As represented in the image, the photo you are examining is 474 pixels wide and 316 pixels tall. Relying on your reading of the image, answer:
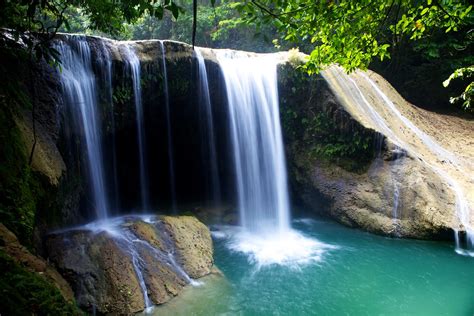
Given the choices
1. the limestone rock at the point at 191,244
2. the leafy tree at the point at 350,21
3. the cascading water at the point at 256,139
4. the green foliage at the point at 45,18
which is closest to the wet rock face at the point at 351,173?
the cascading water at the point at 256,139

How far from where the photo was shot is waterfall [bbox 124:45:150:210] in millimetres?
7355

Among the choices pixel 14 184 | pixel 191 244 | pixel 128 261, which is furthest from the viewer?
pixel 191 244

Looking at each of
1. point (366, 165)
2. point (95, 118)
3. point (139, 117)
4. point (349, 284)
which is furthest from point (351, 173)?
point (95, 118)

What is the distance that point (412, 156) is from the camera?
26.4 ft

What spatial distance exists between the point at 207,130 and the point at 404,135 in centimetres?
532

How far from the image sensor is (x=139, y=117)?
802cm

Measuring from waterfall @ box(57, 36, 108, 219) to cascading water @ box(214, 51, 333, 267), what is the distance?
3439mm

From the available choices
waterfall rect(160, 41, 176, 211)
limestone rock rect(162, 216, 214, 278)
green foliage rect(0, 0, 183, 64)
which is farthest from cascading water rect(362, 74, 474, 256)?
green foliage rect(0, 0, 183, 64)

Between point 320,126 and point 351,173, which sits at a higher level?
point 320,126

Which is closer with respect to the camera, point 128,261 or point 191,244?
point 128,261

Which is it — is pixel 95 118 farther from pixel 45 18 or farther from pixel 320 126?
pixel 320 126

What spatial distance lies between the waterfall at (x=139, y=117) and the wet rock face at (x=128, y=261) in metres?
2.78

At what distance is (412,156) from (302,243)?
331 cm

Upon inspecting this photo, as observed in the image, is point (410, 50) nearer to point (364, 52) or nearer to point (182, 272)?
point (364, 52)
